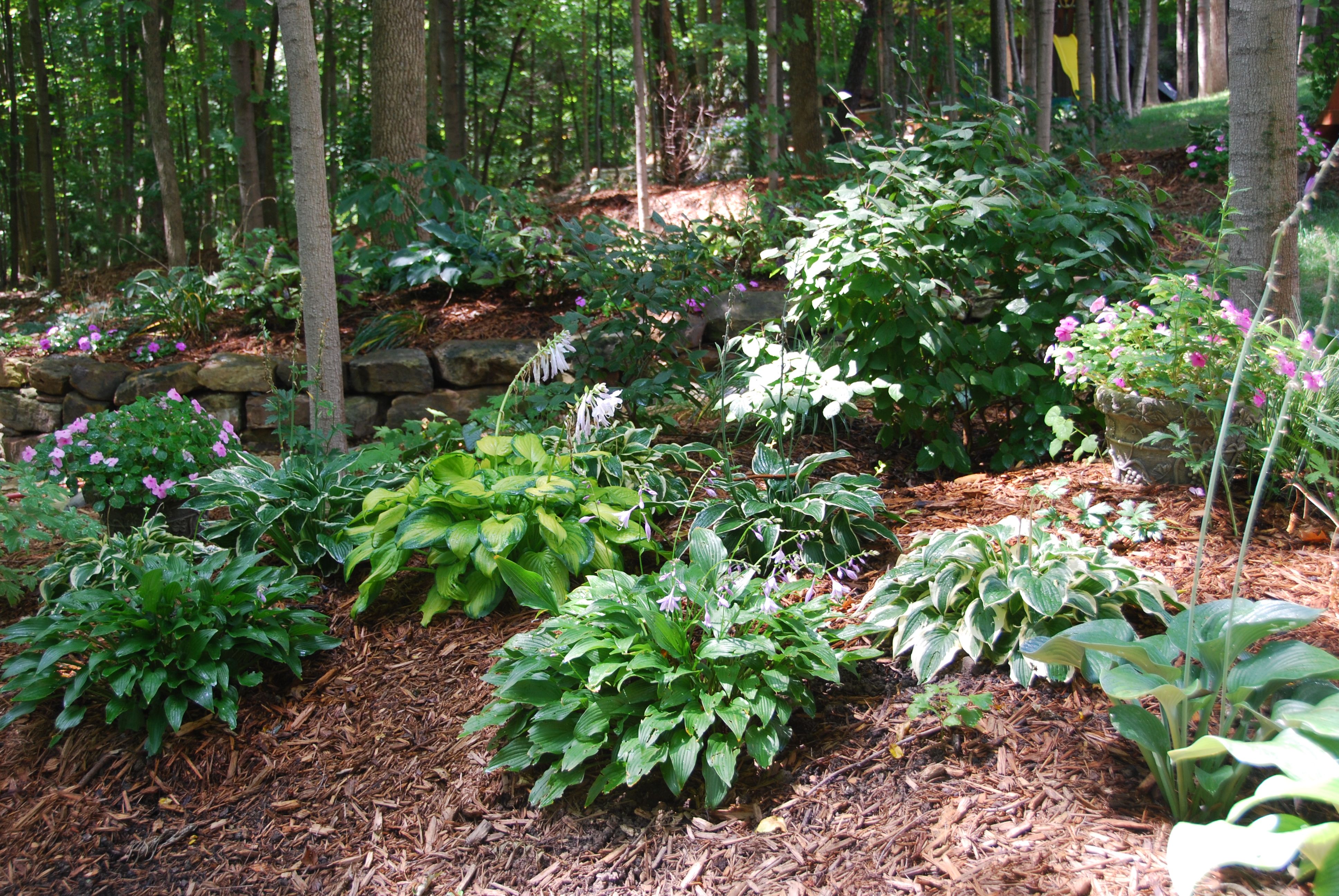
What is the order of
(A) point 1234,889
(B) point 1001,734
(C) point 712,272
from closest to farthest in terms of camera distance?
(A) point 1234,889
(B) point 1001,734
(C) point 712,272

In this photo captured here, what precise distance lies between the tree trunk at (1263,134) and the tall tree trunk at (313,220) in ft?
11.5

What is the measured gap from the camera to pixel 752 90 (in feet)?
34.3

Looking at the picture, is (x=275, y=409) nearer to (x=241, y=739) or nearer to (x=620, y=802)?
(x=241, y=739)

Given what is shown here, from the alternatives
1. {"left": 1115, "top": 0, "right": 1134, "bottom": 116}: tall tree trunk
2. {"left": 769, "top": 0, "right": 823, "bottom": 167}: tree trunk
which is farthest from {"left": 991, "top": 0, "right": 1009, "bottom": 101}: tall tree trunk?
{"left": 1115, "top": 0, "right": 1134, "bottom": 116}: tall tree trunk

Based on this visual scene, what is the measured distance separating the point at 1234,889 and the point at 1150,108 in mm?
18117

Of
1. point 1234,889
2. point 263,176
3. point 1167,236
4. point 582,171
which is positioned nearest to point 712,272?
point 1167,236

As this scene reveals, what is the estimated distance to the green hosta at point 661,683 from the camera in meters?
1.99

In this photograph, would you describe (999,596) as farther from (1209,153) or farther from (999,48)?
(999,48)

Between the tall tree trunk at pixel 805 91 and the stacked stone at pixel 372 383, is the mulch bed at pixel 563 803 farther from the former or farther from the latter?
the tall tree trunk at pixel 805 91

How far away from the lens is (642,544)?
2809 millimetres

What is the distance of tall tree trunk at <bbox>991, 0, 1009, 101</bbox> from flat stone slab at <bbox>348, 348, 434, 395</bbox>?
713 cm

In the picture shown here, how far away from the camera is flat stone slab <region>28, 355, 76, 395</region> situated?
18.7 ft

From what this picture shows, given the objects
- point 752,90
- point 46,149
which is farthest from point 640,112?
point 46,149

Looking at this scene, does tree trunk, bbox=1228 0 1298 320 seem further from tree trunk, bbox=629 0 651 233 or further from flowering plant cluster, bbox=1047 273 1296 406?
tree trunk, bbox=629 0 651 233
